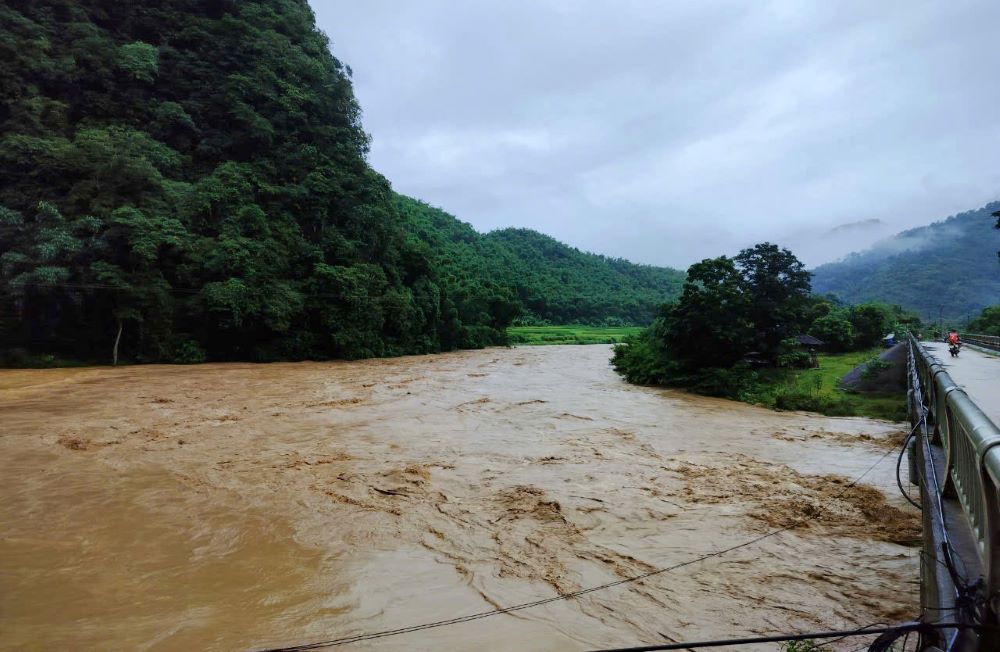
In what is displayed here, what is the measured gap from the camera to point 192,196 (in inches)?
1100

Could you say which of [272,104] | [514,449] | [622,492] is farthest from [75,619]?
[272,104]

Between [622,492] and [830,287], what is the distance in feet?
500

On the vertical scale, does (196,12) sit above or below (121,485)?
above

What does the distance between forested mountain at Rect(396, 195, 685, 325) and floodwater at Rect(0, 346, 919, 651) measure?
54.1 metres

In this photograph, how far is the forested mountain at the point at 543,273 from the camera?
8244 centimetres

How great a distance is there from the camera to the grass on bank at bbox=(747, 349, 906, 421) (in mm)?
17172

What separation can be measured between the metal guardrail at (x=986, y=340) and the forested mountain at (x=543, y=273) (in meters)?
48.6

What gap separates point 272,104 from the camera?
35.2 meters

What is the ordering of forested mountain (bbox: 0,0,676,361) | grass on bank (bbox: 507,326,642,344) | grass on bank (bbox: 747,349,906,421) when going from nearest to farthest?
grass on bank (bbox: 747,349,906,421) < forested mountain (bbox: 0,0,676,361) < grass on bank (bbox: 507,326,642,344)

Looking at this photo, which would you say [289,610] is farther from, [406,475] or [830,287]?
[830,287]

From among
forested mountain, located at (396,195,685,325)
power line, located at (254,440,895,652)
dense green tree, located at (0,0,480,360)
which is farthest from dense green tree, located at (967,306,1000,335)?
forested mountain, located at (396,195,685,325)

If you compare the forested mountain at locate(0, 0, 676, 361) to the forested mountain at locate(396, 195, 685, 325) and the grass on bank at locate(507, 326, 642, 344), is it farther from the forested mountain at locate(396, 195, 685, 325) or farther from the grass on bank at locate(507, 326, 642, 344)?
the forested mountain at locate(396, 195, 685, 325)

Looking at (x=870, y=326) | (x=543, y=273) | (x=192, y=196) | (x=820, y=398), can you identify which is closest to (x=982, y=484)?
(x=820, y=398)

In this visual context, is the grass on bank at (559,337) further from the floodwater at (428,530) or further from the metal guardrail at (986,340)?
the floodwater at (428,530)
